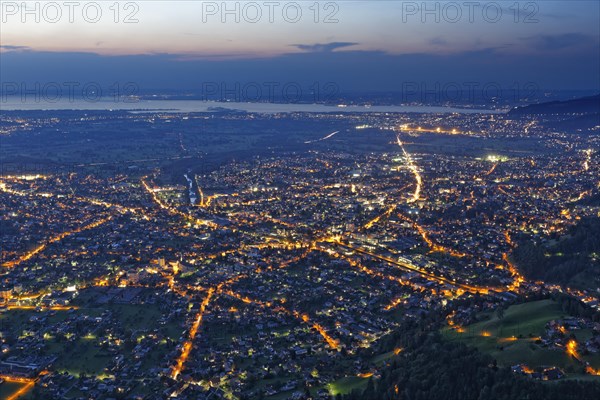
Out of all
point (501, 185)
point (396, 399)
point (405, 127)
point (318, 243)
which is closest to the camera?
point (396, 399)

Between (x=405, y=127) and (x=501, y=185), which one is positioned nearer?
(x=501, y=185)

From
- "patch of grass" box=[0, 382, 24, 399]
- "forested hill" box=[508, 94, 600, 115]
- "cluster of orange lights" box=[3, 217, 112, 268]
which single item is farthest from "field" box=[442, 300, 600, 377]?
"forested hill" box=[508, 94, 600, 115]

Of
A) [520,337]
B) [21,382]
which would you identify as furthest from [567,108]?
[21,382]

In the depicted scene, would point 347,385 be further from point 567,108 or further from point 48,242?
point 567,108

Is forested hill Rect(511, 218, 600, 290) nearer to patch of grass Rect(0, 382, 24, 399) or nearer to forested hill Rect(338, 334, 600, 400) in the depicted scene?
forested hill Rect(338, 334, 600, 400)

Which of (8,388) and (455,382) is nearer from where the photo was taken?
(455,382)

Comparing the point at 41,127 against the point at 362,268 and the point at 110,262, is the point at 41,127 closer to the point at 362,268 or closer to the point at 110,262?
the point at 110,262

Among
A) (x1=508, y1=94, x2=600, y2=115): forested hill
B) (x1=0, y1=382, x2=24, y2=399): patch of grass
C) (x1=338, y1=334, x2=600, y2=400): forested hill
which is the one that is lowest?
(x1=0, y1=382, x2=24, y2=399): patch of grass

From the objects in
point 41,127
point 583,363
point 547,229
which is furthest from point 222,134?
point 583,363
